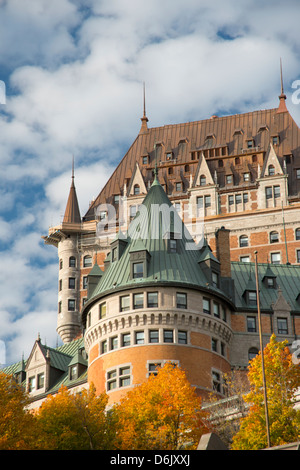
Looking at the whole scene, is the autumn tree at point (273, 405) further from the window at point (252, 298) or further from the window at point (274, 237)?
the window at point (274, 237)

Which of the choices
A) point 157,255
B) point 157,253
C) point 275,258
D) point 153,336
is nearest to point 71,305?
point 275,258

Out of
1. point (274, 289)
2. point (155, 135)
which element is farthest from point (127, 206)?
point (274, 289)

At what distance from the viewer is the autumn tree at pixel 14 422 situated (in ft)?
192

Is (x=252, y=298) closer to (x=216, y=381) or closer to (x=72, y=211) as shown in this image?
(x=216, y=381)

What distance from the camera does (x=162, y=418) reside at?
62.6 m

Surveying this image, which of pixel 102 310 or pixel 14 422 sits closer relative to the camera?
pixel 14 422

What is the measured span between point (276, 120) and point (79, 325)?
40468 millimetres

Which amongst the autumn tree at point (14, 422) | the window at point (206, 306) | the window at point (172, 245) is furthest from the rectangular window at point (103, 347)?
the autumn tree at point (14, 422)

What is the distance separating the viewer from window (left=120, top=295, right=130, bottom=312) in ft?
265

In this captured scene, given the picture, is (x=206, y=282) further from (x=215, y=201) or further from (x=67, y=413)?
(x=215, y=201)

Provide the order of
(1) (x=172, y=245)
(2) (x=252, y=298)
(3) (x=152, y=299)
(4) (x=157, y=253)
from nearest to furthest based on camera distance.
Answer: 1. (3) (x=152, y=299)
2. (4) (x=157, y=253)
3. (1) (x=172, y=245)
4. (2) (x=252, y=298)

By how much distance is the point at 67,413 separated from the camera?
2438 inches

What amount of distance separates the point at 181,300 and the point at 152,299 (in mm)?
2465

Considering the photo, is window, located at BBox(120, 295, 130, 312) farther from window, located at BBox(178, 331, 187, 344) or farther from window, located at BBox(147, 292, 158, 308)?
window, located at BBox(178, 331, 187, 344)
